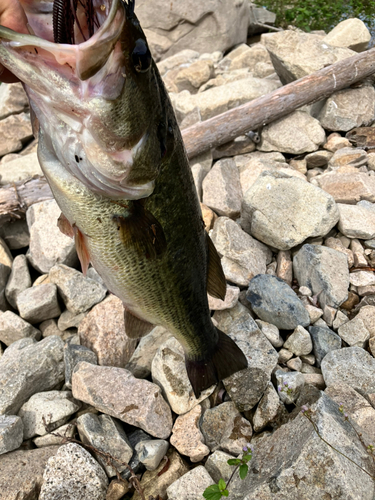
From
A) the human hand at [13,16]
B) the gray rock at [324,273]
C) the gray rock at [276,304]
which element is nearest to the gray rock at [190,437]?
the gray rock at [276,304]

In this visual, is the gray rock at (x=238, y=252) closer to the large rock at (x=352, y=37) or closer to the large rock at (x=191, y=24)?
the large rock at (x=352, y=37)

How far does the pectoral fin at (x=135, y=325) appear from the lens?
98.0 inches

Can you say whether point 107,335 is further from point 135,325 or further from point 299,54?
point 299,54

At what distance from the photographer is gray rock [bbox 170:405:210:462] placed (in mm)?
2576

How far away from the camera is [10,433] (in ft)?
8.25

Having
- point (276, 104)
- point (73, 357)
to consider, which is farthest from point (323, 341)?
point (276, 104)

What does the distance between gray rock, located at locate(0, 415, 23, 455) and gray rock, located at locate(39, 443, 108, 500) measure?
32cm

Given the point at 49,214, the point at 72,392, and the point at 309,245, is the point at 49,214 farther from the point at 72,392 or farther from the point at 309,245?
the point at 309,245

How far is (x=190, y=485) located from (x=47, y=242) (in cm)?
272

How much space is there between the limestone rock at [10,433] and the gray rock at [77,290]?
1133mm

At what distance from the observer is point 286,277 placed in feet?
12.3

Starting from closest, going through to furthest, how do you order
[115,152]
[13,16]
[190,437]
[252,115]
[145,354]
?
[13,16] → [115,152] → [190,437] → [145,354] → [252,115]

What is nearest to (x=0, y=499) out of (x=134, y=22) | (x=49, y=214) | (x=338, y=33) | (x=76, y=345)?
(x=76, y=345)

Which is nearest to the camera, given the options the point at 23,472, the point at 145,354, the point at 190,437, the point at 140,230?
the point at 140,230
